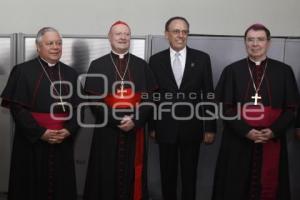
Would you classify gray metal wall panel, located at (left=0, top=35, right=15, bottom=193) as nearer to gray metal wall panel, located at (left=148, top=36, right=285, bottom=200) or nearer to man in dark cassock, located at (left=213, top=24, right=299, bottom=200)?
gray metal wall panel, located at (left=148, top=36, right=285, bottom=200)

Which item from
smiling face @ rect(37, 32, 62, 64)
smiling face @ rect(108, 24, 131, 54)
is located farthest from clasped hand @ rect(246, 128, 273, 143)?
smiling face @ rect(37, 32, 62, 64)

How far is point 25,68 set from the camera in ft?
10.3

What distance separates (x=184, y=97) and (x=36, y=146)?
121 centimetres

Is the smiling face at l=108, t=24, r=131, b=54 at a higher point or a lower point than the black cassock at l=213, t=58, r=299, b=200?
higher

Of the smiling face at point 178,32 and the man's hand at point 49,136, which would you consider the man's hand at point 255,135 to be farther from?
the man's hand at point 49,136

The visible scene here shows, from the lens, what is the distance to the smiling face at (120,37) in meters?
3.13

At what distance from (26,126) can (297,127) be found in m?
2.15

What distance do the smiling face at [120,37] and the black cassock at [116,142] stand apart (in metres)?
0.10

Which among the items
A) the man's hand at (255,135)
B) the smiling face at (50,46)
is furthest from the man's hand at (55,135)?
the man's hand at (255,135)

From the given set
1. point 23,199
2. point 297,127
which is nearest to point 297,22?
point 297,127

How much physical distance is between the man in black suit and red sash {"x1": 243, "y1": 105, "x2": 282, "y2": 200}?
0.42 meters

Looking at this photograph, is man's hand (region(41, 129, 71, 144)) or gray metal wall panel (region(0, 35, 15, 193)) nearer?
man's hand (region(41, 129, 71, 144))

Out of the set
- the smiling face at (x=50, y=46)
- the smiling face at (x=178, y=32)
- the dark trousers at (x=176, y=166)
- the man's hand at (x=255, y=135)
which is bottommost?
the dark trousers at (x=176, y=166)

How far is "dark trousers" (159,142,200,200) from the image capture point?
3.27 m
